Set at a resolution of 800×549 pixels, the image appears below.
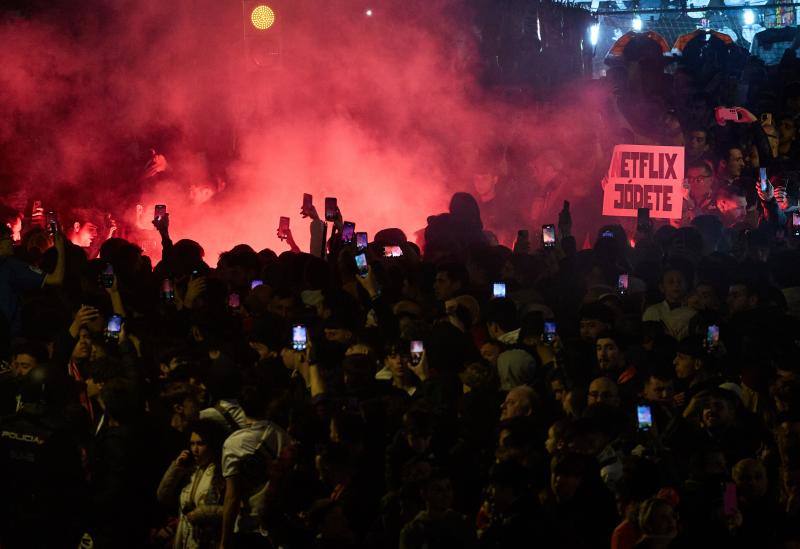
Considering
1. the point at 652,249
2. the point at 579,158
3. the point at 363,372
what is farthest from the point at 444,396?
the point at 579,158

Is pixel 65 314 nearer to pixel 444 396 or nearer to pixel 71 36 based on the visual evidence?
pixel 444 396

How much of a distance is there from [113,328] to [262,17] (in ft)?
18.9

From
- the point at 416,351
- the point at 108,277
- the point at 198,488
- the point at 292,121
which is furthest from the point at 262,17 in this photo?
the point at 198,488

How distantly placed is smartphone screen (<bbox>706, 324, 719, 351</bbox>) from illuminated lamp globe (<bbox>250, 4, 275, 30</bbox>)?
6.90 metres

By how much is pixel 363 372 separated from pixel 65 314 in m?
2.39

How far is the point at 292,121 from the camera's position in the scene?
48.3ft

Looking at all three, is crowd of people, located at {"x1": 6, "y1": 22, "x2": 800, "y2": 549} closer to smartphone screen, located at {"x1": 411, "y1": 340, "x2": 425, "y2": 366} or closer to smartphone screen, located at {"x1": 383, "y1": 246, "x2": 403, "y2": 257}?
smartphone screen, located at {"x1": 411, "y1": 340, "x2": 425, "y2": 366}

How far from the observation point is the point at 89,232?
529 inches

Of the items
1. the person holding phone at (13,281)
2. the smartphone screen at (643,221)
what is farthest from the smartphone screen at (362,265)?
the smartphone screen at (643,221)

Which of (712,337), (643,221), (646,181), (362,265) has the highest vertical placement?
(646,181)

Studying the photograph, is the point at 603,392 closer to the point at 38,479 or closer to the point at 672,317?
the point at 672,317

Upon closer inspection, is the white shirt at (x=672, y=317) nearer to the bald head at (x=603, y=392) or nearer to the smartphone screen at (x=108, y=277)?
the bald head at (x=603, y=392)

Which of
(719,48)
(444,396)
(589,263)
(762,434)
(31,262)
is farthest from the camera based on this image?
(719,48)

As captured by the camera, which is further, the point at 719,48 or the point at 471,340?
the point at 719,48
